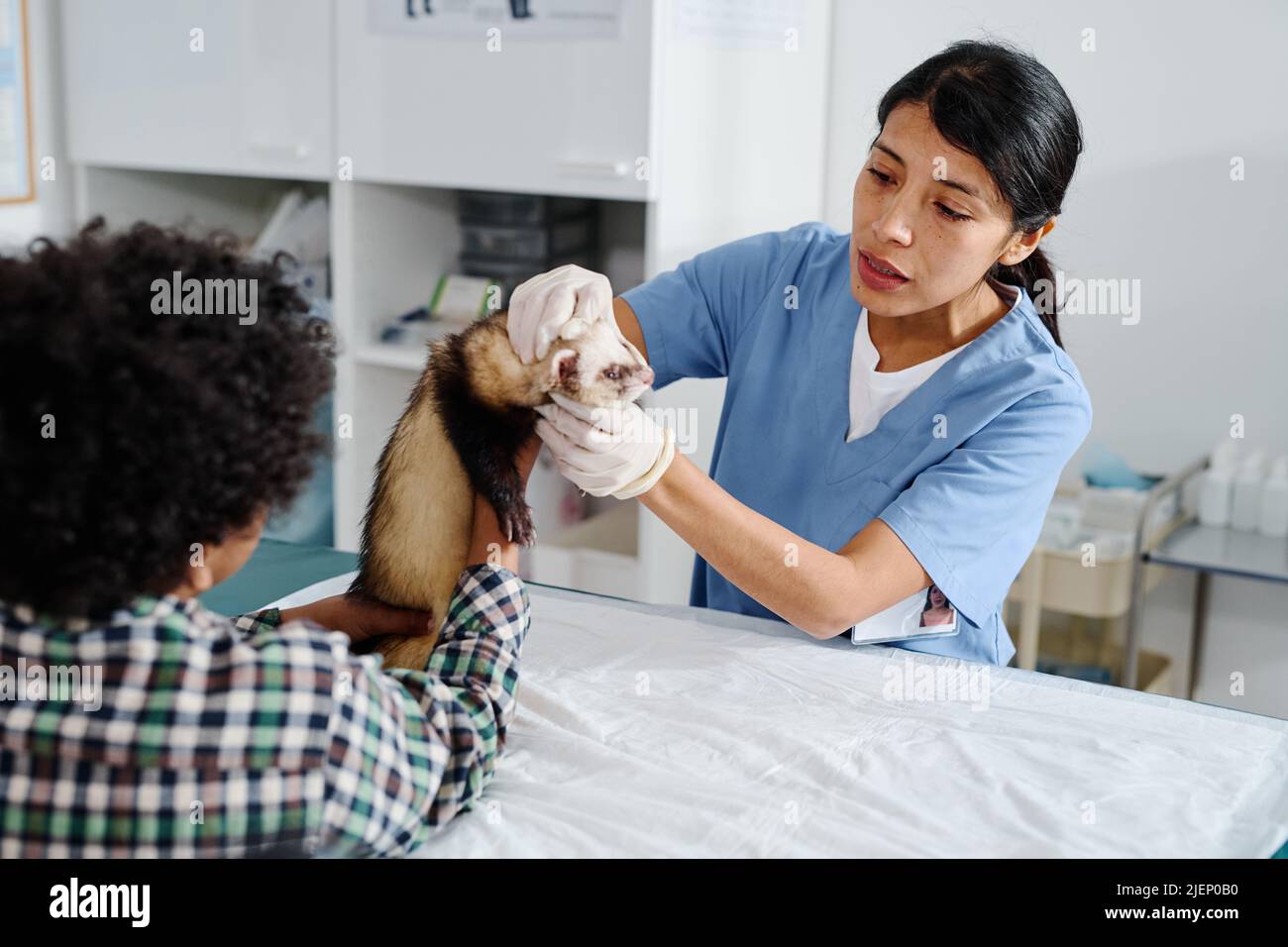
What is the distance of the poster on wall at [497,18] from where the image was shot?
7.19ft

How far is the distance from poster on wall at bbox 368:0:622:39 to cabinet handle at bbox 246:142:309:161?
29 centimetres

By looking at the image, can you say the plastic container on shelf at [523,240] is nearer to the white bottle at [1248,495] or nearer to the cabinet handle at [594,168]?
the cabinet handle at [594,168]

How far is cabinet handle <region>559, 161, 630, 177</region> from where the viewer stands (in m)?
2.23

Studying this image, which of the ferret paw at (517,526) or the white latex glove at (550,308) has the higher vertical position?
the white latex glove at (550,308)

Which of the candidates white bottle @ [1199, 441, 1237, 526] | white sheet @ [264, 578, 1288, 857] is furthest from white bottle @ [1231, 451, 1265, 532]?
white sheet @ [264, 578, 1288, 857]

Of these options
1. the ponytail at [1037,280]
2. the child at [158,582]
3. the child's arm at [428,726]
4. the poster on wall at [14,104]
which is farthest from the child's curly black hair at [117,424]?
the poster on wall at [14,104]

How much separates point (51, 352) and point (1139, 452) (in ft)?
7.21

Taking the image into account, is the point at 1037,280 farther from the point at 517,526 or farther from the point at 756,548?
the point at 517,526

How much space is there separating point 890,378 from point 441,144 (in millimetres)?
1238

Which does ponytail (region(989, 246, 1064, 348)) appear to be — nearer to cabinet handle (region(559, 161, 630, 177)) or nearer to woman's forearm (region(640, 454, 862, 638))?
woman's forearm (region(640, 454, 862, 638))

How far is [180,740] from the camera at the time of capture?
784 millimetres

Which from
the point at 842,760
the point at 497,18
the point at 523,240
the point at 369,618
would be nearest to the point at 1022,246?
the point at 842,760

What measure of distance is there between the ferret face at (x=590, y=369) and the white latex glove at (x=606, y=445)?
0.01m

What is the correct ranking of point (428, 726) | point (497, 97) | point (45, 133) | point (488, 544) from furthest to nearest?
1. point (45, 133)
2. point (497, 97)
3. point (488, 544)
4. point (428, 726)
